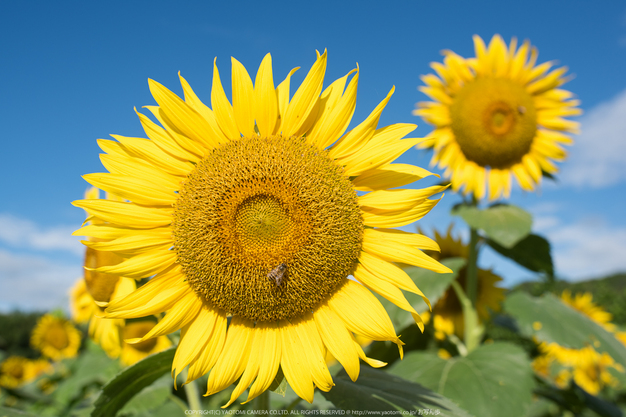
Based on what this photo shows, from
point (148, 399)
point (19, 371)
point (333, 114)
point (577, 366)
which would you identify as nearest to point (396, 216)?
point (333, 114)

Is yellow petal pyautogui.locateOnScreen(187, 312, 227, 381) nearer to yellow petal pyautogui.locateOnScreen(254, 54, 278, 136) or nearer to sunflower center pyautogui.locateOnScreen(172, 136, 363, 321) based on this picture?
sunflower center pyautogui.locateOnScreen(172, 136, 363, 321)

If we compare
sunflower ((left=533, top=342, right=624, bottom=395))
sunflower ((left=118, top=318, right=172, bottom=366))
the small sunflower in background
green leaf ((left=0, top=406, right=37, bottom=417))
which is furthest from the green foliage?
green leaf ((left=0, top=406, right=37, bottom=417))

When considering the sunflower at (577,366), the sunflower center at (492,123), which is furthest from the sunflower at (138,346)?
the sunflower at (577,366)

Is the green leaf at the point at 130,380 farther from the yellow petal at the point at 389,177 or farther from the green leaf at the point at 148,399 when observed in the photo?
the yellow petal at the point at 389,177

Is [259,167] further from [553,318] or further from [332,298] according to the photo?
[553,318]

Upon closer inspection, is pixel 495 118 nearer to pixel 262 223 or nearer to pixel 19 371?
pixel 262 223

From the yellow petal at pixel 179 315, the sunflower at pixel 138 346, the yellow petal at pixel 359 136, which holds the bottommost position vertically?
the sunflower at pixel 138 346
